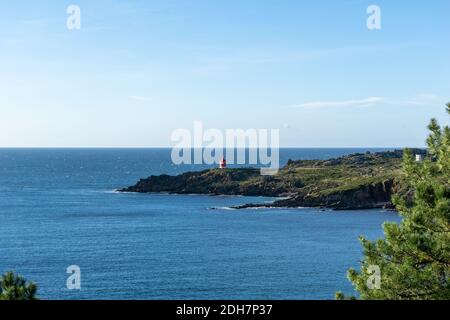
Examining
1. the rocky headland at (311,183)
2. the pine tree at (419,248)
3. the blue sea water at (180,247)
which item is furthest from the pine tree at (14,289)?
the rocky headland at (311,183)

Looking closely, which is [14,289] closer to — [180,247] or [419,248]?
[419,248]

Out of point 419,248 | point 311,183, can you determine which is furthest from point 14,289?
point 311,183

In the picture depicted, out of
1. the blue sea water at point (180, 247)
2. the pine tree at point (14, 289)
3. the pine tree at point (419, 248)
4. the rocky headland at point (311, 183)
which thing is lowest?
the blue sea water at point (180, 247)

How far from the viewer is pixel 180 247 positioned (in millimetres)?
73438

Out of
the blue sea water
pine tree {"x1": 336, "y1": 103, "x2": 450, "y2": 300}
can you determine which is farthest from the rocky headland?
pine tree {"x1": 336, "y1": 103, "x2": 450, "y2": 300}

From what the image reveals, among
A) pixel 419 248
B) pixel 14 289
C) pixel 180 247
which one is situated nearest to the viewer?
pixel 419 248

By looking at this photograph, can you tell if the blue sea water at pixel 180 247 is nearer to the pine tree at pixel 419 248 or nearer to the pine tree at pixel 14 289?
the pine tree at pixel 14 289

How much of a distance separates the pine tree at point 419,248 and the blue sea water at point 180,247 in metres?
36.8

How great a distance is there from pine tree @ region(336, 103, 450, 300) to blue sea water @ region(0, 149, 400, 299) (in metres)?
36.8

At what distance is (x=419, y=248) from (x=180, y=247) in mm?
62071

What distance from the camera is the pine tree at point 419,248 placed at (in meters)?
12.6
